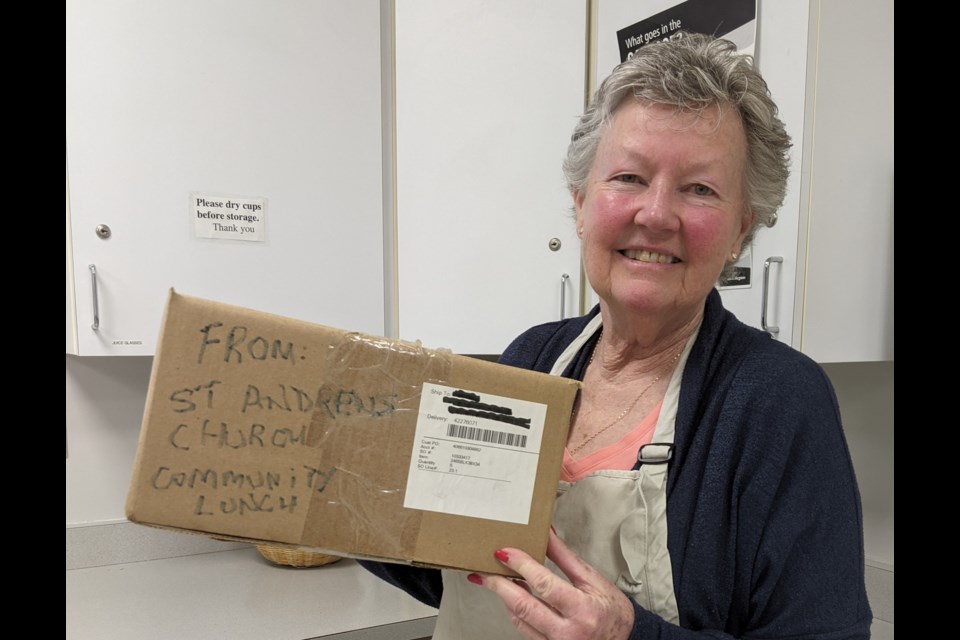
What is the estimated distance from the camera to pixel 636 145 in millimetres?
776

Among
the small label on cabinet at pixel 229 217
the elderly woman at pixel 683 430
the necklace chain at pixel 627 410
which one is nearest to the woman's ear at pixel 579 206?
the elderly woman at pixel 683 430

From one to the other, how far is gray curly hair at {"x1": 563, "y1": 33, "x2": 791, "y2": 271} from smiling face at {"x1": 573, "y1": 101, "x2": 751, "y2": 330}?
0.02m

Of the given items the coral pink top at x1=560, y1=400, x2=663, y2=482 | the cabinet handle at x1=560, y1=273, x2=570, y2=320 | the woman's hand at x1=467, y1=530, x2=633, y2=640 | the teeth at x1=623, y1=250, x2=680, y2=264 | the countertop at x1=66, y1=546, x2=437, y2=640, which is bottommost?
the countertop at x1=66, y1=546, x2=437, y2=640

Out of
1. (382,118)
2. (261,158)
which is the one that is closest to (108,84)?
(261,158)

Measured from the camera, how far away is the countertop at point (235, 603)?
1234 mm

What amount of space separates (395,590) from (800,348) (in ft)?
3.55

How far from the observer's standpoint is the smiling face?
0.76m

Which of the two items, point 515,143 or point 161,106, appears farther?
point 515,143

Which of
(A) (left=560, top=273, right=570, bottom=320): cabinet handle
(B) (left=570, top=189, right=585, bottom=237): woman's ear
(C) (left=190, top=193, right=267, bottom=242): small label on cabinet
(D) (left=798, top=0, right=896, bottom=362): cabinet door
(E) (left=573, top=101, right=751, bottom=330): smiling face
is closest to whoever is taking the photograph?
(E) (left=573, top=101, right=751, bottom=330): smiling face

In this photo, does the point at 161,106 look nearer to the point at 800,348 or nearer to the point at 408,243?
the point at 408,243

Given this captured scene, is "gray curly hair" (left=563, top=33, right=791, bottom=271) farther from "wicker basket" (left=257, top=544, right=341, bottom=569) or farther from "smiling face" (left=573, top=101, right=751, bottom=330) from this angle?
"wicker basket" (left=257, top=544, right=341, bottom=569)

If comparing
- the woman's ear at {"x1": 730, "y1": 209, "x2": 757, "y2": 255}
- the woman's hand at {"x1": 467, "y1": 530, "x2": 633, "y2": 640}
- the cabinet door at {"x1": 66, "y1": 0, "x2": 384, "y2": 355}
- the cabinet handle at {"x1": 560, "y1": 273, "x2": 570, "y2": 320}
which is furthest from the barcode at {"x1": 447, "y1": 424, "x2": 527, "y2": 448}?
the cabinet handle at {"x1": 560, "y1": 273, "x2": 570, "y2": 320}

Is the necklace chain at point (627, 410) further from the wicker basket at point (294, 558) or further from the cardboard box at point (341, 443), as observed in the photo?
the wicker basket at point (294, 558)

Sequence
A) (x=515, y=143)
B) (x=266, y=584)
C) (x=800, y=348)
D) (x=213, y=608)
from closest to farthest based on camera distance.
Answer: (x=800, y=348)
(x=213, y=608)
(x=266, y=584)
(x=515, y=143)
